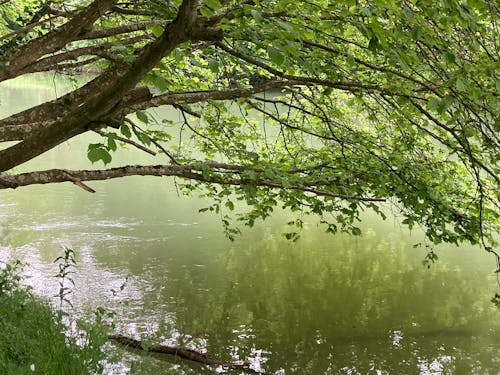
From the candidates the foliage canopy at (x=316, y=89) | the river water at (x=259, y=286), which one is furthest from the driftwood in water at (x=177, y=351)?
the foliage canopy at (x=316, y=89)

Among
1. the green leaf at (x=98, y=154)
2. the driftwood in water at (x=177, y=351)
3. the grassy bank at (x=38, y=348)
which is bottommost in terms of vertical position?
the grassy bank at (x=38, y=348)

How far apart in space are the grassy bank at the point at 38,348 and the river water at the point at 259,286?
3.64 feet

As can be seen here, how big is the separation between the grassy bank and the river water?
111 centimetres

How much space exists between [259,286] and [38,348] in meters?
5.82

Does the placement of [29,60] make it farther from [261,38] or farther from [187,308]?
[187,308]

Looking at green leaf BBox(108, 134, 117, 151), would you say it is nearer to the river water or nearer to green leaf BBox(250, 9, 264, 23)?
green leaf BBox(250, 9, 264, 23)

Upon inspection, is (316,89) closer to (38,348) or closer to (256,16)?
(256,16)

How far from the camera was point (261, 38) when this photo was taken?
3.50m

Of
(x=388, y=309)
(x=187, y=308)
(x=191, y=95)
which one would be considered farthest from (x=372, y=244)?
(x=191, y=95)

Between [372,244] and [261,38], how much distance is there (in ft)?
31.1

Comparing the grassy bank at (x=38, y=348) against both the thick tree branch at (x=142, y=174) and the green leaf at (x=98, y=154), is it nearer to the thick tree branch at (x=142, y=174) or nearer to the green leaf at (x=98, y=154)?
the thick tree branch at (x=142, y=174)

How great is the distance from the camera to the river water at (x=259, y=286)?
7.14 metres

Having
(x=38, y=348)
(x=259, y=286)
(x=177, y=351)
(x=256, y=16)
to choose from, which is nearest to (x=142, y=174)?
(x=38, y=348)

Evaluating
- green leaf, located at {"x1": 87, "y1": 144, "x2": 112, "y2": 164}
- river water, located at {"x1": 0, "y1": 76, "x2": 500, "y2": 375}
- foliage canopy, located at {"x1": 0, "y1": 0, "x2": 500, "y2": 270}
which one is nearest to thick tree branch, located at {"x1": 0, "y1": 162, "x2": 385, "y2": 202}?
foliage canopy, located at {"x1": 0, "y1": 0, "x2": 500, "y2": 270}
